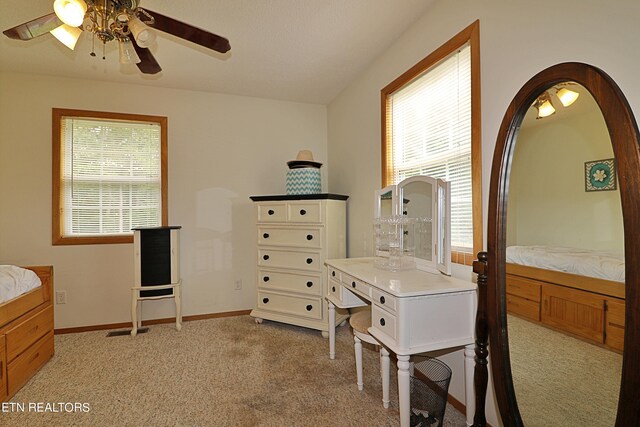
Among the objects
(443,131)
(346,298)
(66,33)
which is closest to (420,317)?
(346,298)

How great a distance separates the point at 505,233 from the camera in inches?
55.1

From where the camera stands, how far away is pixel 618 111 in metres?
0.96

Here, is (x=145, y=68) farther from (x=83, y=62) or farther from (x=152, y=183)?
(x=152, y=183)

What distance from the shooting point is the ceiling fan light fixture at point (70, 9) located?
1.27 metres

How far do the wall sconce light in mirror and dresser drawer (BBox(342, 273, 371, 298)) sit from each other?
3.85ft

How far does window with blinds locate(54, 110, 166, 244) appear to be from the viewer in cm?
323

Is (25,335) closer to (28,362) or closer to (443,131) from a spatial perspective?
(28,362)

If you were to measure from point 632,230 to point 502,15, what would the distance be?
1.24 metres

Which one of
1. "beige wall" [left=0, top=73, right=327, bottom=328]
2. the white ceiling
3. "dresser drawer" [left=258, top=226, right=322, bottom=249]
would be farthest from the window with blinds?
"dresser drawer" [left=258, top=226, right=322, bottom=249]

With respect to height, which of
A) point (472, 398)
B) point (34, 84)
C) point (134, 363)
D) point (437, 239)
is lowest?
point (134, 363)

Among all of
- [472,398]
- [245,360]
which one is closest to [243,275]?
[245,360]

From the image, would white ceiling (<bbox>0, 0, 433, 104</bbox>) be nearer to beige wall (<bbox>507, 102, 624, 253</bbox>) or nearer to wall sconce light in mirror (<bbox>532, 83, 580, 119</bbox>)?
wall sconce light in mirror (<bbox>532, 83, 580, 119</bbox>)

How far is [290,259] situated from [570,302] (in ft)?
7.85

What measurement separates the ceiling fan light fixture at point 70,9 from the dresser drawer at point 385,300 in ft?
6.07
